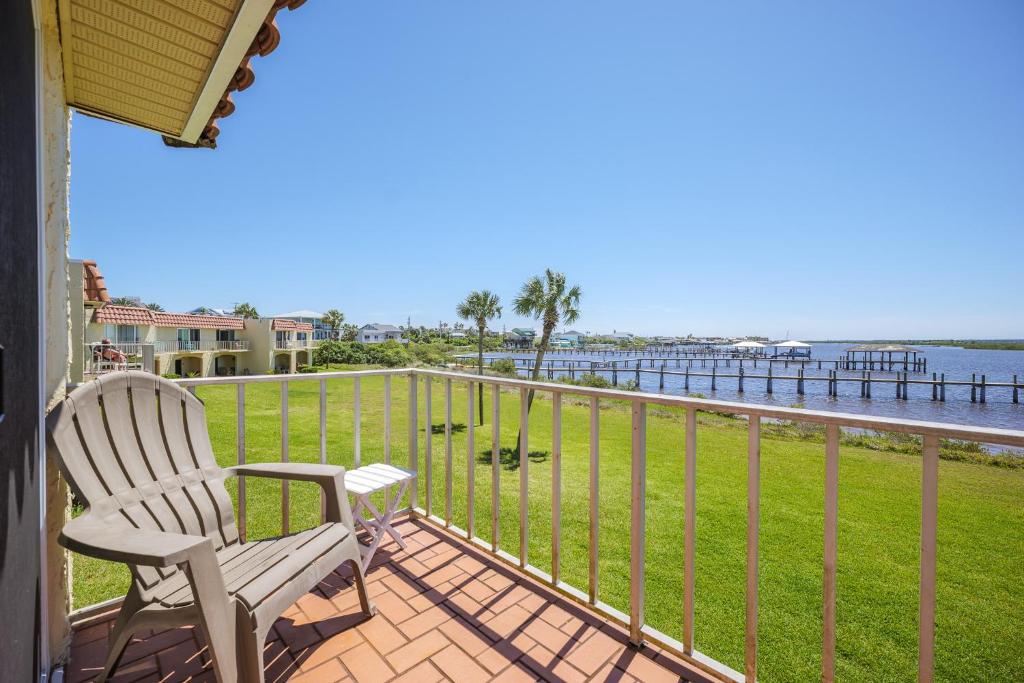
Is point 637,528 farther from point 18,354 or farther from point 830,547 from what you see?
point 18,354

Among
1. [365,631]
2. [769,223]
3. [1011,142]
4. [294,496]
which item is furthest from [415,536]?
[769,223]

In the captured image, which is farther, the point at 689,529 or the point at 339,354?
the point at 339,354

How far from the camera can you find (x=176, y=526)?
183cm

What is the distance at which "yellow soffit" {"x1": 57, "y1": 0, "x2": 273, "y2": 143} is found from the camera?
5.17 ft

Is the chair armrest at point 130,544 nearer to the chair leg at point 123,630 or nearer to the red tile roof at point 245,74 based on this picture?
the chair leg at point 123,630

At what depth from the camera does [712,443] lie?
10.1 metres

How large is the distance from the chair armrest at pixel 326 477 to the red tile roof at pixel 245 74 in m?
1.98

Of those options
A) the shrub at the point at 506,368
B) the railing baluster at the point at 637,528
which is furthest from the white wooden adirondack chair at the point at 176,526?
the shrub at the point at 506,368

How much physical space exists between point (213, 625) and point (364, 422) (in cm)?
1069

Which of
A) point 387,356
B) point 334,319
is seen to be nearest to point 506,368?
point 387,356

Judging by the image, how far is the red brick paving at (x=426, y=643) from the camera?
1725 mm

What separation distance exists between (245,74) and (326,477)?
2.06 meters

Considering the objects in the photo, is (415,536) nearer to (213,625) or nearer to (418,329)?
(213,625)

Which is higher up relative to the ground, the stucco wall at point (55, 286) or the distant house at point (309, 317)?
the distant house at point (309, 317)
